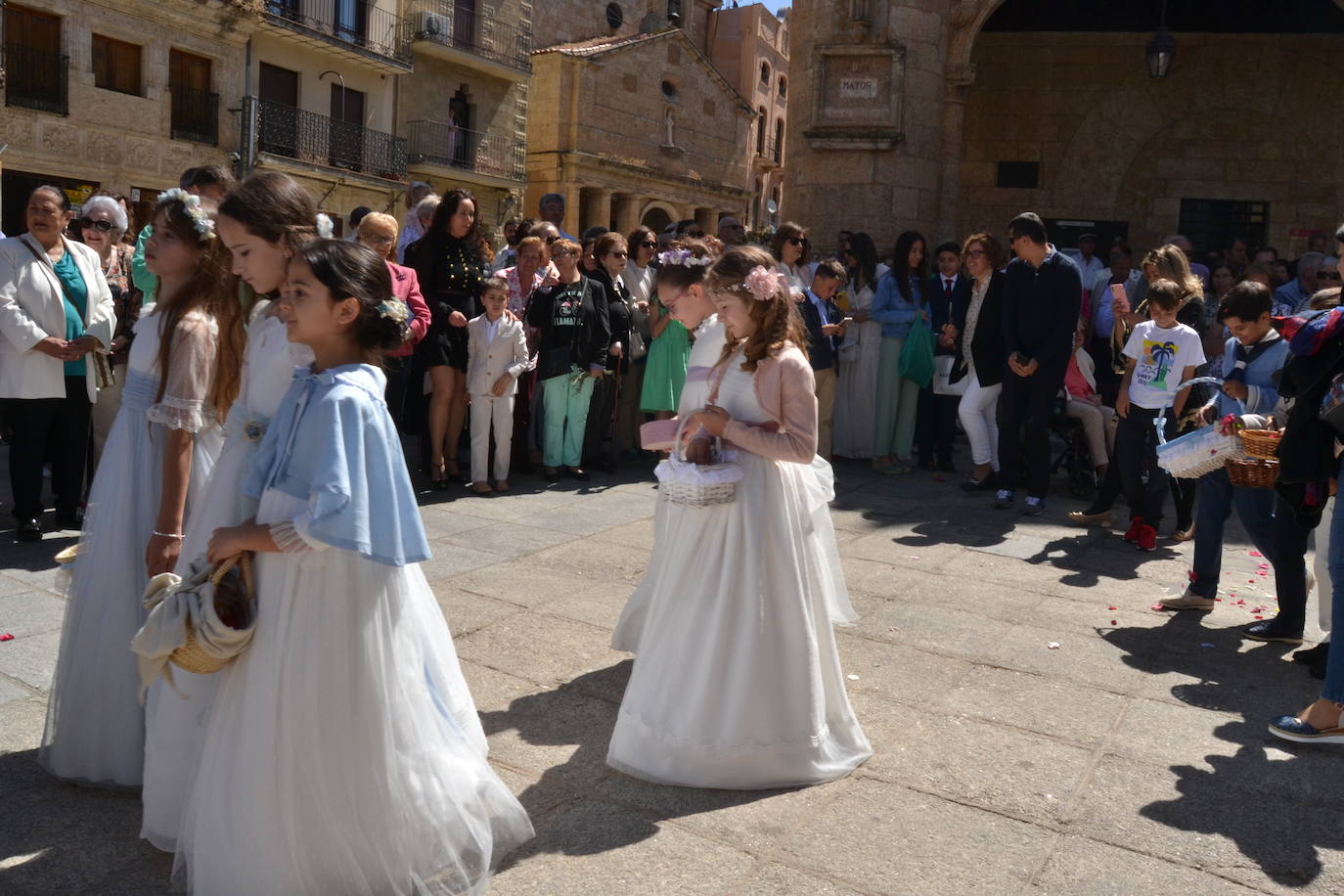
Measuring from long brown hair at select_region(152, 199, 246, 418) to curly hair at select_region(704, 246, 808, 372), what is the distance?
1545mm

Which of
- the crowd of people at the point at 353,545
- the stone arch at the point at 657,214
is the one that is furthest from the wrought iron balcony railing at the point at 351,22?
the crowd of people at the point at 353,545

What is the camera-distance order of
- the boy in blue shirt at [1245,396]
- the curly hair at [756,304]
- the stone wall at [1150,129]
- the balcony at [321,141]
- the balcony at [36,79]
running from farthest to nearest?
1. the balcony at [321,141]
2. the balcony at [36,79]
3. the stone wall at [1150,129]
4. the boy in blue shirt at [1245,396]
5. the curly hair at [756,304]

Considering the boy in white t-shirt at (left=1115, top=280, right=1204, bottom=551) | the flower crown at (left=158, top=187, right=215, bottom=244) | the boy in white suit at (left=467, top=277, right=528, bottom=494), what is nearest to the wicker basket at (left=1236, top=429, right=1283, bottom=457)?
the boy in white t-shirt at (left=1115, top=280, right=1204, bottom=551)

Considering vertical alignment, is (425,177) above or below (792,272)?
above

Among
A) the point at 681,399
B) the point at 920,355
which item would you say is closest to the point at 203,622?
the point at 681,399

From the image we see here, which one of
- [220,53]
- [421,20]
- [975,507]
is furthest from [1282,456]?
[421,20]

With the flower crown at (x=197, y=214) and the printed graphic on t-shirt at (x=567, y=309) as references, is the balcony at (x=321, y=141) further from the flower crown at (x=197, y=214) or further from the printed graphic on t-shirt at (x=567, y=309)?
the flower crown at (x=197, y=214)

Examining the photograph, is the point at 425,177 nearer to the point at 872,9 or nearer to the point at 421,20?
the point at 421,20

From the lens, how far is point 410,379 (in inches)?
361

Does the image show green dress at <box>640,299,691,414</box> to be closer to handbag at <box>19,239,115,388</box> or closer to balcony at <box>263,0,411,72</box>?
handbag at <box>19,239,115,388</box>

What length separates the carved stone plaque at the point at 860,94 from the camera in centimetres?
1236

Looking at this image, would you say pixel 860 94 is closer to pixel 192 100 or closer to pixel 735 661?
pixel 735 661

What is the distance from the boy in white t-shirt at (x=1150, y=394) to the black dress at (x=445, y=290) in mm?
4758

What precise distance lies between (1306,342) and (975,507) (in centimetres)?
452
